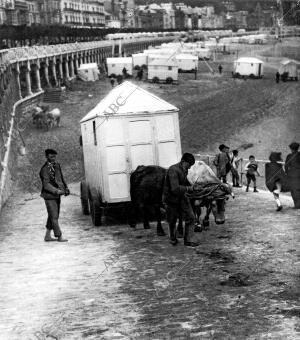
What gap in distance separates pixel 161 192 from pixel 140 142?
4.34 ft

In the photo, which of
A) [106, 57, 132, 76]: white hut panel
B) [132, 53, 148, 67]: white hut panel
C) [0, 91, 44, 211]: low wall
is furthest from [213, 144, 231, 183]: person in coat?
[132, 53, 148, 67]: white hut panel

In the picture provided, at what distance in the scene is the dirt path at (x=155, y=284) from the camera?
239 inches

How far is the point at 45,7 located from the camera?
124 m

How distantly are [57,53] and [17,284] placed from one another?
54805 millimetres

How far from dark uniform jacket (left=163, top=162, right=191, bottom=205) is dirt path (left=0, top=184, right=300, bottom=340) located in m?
0.84

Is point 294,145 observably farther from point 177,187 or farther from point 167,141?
point 177,187

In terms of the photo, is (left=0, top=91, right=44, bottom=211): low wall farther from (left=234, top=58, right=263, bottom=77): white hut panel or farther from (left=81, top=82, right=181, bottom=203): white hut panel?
(left=234, top=58, right=263, bottom=77): white hut panel

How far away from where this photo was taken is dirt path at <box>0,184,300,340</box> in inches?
239

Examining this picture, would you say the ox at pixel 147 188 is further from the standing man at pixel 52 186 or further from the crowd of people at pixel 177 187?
the standing man at pixel 52 186

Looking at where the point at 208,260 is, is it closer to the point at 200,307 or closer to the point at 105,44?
the point at 200,307

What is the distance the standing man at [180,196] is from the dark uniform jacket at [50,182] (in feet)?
6.83

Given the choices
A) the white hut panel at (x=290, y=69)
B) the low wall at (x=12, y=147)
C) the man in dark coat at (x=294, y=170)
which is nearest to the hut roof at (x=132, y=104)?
the man in dark coat at (x=294, y=170)

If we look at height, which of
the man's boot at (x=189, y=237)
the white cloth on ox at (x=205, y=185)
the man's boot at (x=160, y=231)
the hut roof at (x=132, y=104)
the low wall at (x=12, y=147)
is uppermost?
the hut roof at (x=132, y=104)

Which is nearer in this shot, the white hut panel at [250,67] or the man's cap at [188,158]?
the man's cap at [188,158]
